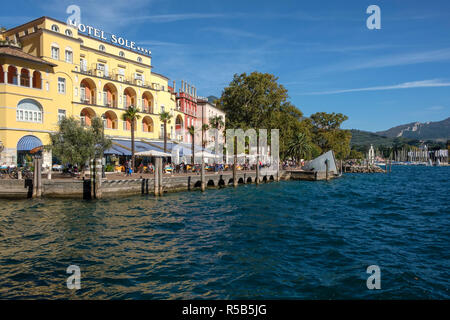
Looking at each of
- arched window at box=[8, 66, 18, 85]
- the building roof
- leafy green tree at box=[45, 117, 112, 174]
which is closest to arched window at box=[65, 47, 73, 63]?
the building roof

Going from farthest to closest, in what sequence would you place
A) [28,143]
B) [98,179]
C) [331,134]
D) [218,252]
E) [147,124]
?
[331,134], [147,124], [28,143], [98,179], [218,252]

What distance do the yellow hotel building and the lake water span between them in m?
12.7

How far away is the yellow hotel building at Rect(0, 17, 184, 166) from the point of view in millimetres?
29094

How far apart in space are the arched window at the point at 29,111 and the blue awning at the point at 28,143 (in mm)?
1779

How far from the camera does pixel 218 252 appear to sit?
11.5 metres

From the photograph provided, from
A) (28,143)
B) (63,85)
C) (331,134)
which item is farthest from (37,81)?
(331,134)

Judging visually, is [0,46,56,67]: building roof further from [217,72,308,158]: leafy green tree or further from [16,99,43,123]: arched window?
[217,72,308,158]: leafy green tree

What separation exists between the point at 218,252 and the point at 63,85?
99.3ft

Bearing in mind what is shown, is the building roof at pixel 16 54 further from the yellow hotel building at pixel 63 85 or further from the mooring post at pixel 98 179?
the mooring post at pixel 98 179

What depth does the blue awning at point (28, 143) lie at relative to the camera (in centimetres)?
2923

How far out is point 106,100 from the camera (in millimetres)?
38562

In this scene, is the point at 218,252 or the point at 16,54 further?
the point at 16,54

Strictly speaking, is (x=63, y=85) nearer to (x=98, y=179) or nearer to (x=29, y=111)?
(x=29, y=111)

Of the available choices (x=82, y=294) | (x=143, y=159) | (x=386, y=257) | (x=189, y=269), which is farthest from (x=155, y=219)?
(x=143, y=159)
